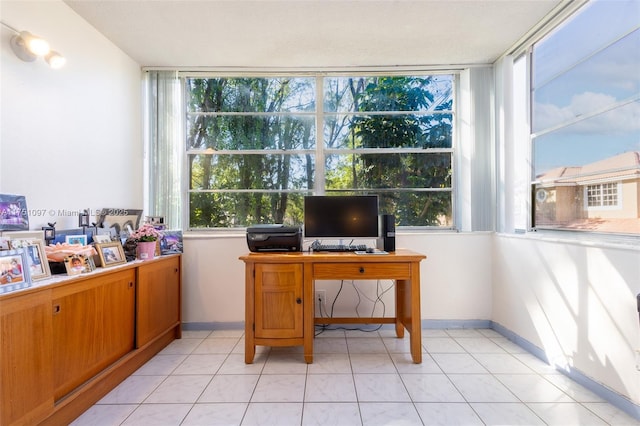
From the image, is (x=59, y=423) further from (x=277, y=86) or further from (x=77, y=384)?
(x=277, y=86)

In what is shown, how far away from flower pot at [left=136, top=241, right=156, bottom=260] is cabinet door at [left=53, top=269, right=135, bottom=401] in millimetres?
225

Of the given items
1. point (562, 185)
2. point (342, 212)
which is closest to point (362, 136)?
point (342, 212)

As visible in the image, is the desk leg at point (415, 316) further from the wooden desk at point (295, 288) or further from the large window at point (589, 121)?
the large window at point (589, 121)

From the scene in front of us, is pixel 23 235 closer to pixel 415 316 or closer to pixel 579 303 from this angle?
pixel 415 316

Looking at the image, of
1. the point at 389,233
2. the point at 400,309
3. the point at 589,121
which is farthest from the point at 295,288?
the point at 589,121

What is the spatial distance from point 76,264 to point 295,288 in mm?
1411

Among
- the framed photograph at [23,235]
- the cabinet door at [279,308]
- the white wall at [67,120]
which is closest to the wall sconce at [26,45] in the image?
the white wall at [67,120]

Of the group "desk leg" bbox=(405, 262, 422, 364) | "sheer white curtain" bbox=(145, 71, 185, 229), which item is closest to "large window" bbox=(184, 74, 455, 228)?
"sheer white curtain" bbox=(145, 71, 185, 229)

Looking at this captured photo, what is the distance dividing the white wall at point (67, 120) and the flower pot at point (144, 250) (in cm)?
48

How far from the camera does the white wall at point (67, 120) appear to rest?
182cm

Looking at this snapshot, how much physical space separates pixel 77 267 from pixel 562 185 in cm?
349

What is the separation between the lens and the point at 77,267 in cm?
175

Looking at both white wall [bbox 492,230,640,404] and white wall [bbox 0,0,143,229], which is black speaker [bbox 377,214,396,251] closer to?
white wall [bbox 492,230,640,404]

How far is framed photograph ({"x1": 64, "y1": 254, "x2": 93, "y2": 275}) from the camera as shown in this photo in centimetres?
171
